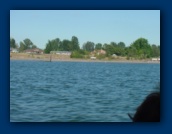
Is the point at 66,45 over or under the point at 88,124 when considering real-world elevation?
over

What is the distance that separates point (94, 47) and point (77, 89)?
1.32 feet

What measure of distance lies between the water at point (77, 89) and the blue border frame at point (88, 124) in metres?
0.06

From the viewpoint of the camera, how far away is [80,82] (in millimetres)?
3537

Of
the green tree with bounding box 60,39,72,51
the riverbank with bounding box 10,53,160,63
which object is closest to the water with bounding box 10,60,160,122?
the riverbank with bounding box 10,53,160,63

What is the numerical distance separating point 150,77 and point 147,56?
199mm

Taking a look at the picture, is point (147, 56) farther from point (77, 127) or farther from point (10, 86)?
point (10, 86)

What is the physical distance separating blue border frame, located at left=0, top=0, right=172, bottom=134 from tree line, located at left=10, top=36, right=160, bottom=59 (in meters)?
0.11

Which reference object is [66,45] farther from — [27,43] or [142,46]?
[142,46]

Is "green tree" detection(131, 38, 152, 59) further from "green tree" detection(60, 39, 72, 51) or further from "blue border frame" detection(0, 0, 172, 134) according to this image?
"green tree" detection(60, 39, 72, 51)

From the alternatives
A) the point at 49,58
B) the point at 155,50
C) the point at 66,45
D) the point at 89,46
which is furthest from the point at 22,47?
the point at 155,50

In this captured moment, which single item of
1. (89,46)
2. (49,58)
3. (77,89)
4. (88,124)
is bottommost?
(88,124)

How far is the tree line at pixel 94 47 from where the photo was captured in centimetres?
350

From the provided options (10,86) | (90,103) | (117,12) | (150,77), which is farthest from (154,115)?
(10,86)

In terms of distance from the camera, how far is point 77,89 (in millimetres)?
3525
